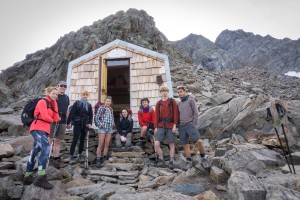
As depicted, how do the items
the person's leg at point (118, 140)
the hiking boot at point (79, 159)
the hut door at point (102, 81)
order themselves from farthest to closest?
the hut door at point (102, 81), the person's leg at point (118, 140), the hiking boot at point (79, 159)

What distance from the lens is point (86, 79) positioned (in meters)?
11.1

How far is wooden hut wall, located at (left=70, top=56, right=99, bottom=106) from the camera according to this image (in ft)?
35.8

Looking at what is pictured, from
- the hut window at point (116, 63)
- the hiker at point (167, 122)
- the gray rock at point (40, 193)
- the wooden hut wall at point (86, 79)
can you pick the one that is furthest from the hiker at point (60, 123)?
the hut window at point (116, 63)

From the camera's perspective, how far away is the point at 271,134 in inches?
334

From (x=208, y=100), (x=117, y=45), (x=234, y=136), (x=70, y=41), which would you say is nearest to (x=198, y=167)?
(x=234, y=136)

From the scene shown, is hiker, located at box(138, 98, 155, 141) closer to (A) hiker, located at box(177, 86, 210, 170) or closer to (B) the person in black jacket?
(B) the person in black jacket

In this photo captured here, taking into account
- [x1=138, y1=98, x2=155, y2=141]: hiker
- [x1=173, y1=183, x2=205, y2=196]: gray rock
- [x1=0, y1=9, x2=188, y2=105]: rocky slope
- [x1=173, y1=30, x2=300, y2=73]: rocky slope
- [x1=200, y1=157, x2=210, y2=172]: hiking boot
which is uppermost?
[x1=173, y1=30, x2=300, y2=73]: rocky slope

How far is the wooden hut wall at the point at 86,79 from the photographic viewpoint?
10898mm

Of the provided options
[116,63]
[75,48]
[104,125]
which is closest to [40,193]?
[104,125]

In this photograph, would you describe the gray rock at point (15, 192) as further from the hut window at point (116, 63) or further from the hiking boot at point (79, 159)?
the hut window at point (116, 63)

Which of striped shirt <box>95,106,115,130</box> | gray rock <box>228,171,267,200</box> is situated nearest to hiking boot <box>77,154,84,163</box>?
striped shirt <box>95,106,115,130</box>

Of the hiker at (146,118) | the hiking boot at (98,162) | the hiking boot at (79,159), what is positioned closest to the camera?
the hiking boot at (98,162)

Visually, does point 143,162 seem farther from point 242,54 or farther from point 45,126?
point 242,54

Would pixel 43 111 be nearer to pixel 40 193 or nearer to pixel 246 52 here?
pixel 40 193
